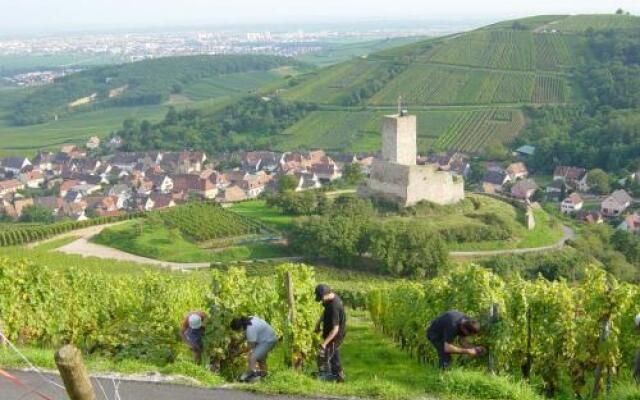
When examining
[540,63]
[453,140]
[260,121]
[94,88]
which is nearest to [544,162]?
[453,140]

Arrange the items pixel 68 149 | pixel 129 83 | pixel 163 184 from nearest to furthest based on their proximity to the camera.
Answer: pixel 163 184
pixel 68 149
pixel 129 83

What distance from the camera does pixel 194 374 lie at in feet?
34.2

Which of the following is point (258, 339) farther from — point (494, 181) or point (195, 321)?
point (494, 181)

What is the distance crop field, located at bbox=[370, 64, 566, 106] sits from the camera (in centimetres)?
8975

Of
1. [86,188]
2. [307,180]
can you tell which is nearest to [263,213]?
[307,180]

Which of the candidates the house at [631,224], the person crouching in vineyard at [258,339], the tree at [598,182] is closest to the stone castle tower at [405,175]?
the house at [631,224]

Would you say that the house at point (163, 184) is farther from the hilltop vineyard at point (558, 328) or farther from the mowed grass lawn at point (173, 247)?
the hilltop vineyard at point (558, 328)

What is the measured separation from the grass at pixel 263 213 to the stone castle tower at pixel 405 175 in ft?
19.6

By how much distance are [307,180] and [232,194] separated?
25.3ft

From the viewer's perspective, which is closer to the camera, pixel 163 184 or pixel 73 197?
pixel 73 197

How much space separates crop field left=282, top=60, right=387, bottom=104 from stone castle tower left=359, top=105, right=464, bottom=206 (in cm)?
5498

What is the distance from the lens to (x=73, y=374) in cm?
497

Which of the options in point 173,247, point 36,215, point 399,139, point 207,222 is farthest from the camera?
point 36,215

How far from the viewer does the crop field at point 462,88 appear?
89.8 meters
